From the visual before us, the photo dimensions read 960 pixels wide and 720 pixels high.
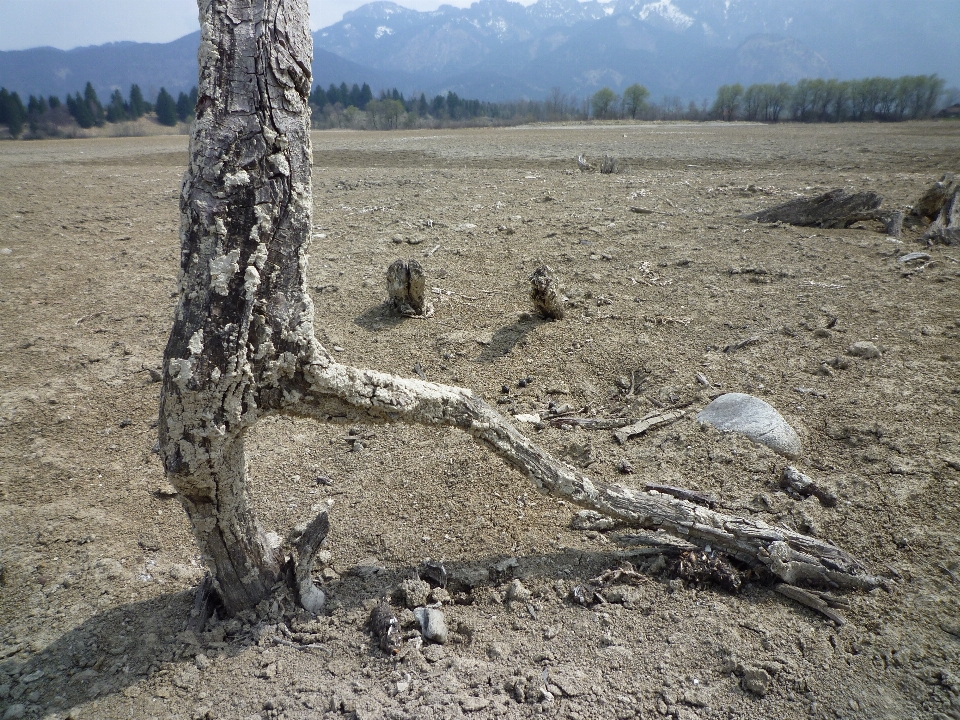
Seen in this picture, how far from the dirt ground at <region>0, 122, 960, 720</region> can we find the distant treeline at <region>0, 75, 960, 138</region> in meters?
38.7

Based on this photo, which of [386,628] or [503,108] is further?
[503,108]

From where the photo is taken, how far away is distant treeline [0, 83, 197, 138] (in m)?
32.7

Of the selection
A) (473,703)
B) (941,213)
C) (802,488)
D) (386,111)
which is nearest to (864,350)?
(802,488)

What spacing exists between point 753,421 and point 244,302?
11.2ft

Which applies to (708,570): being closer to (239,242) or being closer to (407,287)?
(239,242)

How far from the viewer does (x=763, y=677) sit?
91.5 inches

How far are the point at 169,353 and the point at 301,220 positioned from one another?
28.6 inches

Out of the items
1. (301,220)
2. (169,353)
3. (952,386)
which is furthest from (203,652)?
(952,386)

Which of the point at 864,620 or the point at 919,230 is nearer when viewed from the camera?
the point at 864,620

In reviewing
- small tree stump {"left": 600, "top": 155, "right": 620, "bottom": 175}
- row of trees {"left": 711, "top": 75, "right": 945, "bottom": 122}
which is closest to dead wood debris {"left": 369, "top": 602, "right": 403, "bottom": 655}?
small tree stump {"left": 600, "top": 155, "right": 620, "bottom": 175}

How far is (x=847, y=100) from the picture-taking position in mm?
58625

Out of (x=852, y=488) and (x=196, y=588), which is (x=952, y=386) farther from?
(x=196, y=588)

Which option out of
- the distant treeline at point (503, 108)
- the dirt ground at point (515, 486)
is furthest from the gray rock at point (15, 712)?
the distant treeline at point (503, 108)

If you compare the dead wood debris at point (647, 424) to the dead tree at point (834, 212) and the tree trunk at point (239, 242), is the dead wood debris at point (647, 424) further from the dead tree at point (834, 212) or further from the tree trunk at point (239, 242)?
the dead tree at point (834, 212)
